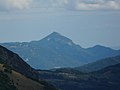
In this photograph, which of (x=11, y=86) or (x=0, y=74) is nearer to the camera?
(x=11, y=86)

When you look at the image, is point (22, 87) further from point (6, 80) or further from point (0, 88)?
point (0, 88)

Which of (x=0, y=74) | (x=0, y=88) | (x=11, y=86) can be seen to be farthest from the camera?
(x=0, y=74)

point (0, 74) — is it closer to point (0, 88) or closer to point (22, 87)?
point (22, 87)

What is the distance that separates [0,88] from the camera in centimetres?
17200

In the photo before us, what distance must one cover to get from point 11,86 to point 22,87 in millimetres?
14075

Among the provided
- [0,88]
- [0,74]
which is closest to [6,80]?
[0,74]

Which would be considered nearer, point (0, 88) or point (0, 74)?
point (0, 88)

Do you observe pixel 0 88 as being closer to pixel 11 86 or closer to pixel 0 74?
pixel 11 86

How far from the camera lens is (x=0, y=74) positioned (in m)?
197

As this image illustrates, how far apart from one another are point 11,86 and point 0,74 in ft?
50.1

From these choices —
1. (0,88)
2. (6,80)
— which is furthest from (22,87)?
(0,88)

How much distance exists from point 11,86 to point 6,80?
8.75 meters

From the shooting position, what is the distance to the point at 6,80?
192000 mm

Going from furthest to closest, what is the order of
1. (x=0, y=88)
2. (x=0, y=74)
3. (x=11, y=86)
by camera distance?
(x=0, y=74) < (x=11, y=86) < (x=0, y=88)
